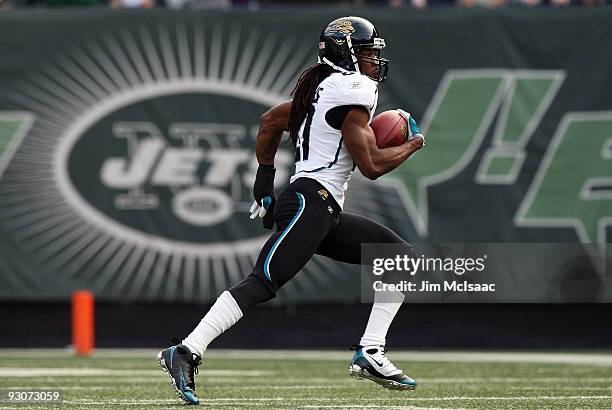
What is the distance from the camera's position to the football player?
5281 millimetres

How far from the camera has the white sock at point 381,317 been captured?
5551 millimetres

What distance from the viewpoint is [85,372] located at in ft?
27.0

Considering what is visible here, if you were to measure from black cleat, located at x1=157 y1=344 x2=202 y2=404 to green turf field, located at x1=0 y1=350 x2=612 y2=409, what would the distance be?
0.29 m

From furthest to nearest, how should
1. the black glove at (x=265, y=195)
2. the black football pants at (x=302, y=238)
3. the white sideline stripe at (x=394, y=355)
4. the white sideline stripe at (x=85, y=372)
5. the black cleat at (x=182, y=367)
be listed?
the white sideline stripe at (x=394, y=355) < the white sideline stripe at (x=85, y=372) < the black glove at (x=265, y=195) < the black football pants at (x=302, y=238) < the black cleat at (x=182, y=367)

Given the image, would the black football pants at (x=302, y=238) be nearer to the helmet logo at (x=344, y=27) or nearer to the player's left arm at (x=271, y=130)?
the player's left arm at (x=271, y=130)

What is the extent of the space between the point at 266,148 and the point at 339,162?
0.50 metres

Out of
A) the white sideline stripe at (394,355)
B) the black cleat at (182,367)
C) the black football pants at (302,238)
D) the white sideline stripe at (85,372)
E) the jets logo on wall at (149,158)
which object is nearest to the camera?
the black cleat at (182,367)

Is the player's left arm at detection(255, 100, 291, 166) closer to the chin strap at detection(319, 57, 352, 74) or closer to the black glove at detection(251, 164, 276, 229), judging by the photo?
the black glove at detection(251, 164, 276, 229)

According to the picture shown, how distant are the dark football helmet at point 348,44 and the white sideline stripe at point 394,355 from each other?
4.44 metres

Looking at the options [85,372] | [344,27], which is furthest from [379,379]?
[85,372]

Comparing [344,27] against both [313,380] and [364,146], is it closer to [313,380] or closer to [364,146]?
[364,146]

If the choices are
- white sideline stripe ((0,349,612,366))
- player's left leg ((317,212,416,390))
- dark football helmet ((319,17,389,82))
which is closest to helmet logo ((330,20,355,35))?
dark football helmet ((319,17,389,82))

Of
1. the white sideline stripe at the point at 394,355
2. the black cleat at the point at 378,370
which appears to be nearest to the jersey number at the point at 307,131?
the black cleat at the point at 378,370

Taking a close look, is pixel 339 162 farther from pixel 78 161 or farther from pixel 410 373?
pixel 78 161
